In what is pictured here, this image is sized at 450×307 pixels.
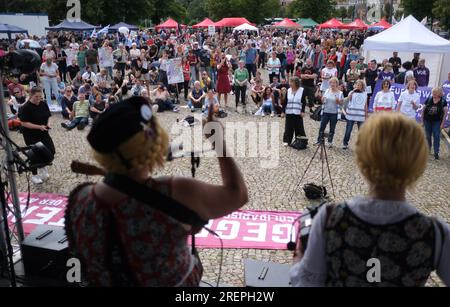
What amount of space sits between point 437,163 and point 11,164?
829 centimetres

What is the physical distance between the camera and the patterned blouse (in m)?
1.71

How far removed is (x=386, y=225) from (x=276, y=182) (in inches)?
234

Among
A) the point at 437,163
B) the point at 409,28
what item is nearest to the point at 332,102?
the point at 437,163

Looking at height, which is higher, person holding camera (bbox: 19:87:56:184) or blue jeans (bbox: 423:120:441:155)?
person holding camera (bbox: 19:87:56:184)

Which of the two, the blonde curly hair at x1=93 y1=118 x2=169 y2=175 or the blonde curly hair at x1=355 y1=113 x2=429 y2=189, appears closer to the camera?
the blonde curly hair at x1=355 y1=113 x2=429 y2=189

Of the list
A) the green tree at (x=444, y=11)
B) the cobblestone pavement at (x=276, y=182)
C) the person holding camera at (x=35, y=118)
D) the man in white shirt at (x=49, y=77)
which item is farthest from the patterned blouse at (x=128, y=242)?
the green tree at (x=444, y=11)

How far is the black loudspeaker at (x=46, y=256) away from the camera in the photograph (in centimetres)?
396

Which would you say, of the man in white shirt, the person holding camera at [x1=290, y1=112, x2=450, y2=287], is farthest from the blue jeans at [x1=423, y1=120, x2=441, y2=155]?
the man in white shirt

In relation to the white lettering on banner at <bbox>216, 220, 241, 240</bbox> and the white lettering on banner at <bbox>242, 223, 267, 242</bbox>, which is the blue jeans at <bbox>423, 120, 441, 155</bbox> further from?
the white lettering on banner at <bbox>216, 220, 241, 240</bbox>

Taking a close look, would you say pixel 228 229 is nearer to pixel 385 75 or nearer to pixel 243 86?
pixel 243 86

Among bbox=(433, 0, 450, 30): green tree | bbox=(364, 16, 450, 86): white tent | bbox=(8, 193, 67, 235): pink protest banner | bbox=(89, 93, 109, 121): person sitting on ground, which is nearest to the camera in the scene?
bbox=(8, 193, 67, 235): pink protest banner

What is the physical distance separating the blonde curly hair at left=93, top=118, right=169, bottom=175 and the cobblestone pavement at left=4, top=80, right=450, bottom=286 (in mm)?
3103

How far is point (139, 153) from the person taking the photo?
172 cm

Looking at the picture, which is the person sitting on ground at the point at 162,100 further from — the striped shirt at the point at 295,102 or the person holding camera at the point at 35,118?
the person holding camera at the point at 35,118
